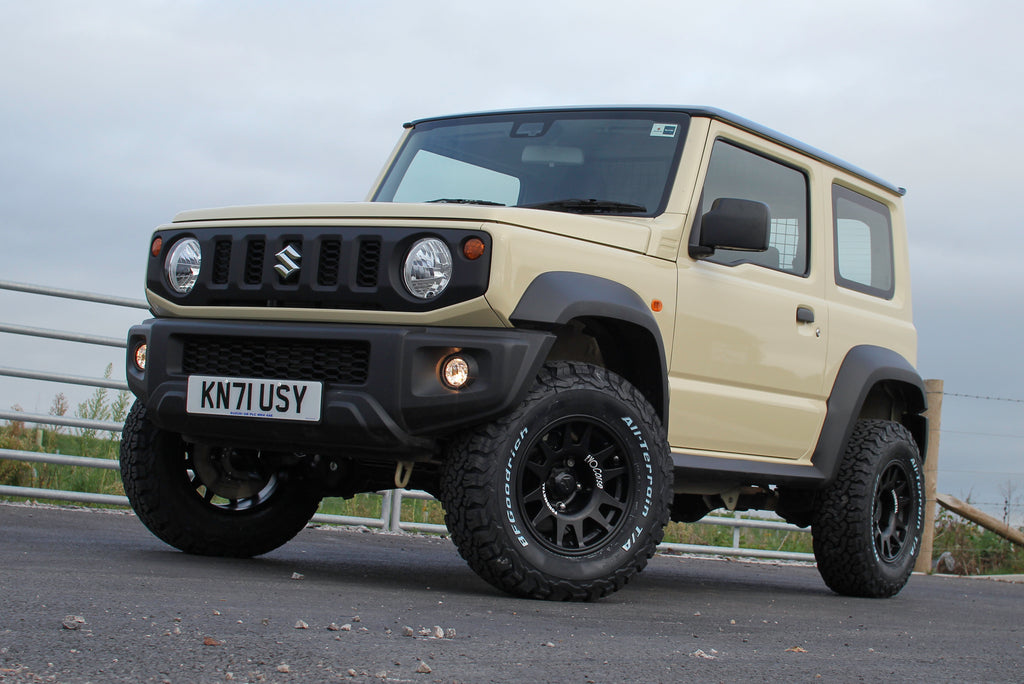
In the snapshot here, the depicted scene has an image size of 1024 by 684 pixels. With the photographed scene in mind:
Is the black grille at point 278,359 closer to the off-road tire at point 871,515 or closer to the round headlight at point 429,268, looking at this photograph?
the round headlight at point 429,268

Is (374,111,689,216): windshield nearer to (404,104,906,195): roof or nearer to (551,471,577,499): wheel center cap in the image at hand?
(404,104,906,195): roof

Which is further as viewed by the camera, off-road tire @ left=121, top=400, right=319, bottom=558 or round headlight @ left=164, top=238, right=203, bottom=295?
off-road tire @ left=121, top=400, right=319, bottom=558

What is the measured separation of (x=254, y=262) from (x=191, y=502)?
3.89 ft

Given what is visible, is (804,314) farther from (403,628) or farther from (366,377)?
(403,628)

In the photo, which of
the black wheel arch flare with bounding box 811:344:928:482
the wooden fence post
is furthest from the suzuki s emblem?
the wooden fence post

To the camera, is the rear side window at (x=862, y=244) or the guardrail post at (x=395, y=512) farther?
the guardrail post at (x=395, y=512)

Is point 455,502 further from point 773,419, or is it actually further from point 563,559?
point 773,419

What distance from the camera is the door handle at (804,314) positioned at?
593 cm

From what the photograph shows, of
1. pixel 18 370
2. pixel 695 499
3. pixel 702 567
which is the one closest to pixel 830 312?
pixel 695 499

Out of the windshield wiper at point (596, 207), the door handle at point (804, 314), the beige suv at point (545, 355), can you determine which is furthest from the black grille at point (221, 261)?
the door handle at point (804, 314)

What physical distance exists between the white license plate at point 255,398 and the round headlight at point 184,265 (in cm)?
41

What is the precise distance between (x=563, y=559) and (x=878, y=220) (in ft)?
10.7

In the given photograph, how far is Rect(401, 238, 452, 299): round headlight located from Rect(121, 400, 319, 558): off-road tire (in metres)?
1.50

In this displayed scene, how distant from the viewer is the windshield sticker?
555 centimetres
